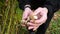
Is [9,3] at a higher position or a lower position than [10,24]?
higher

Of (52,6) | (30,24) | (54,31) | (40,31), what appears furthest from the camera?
(54,31)

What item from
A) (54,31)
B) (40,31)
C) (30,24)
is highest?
(30,24)

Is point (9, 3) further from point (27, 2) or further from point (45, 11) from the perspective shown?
point (45, 11)

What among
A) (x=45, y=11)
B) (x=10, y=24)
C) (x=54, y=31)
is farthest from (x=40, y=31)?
(x=54, y=31)

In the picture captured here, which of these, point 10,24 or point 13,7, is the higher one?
point 13,7

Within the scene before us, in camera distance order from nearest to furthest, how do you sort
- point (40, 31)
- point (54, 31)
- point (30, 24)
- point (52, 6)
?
point (30, 24)
point (52, 6)
point (40, 31)
point (54, 31)

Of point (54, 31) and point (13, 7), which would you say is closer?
point (13, 7)

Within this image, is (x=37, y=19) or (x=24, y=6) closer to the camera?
(x=37, y=19)

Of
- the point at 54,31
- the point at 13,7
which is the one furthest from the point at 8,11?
the point at 54,31

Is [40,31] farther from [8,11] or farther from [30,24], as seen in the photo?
[30,24]
